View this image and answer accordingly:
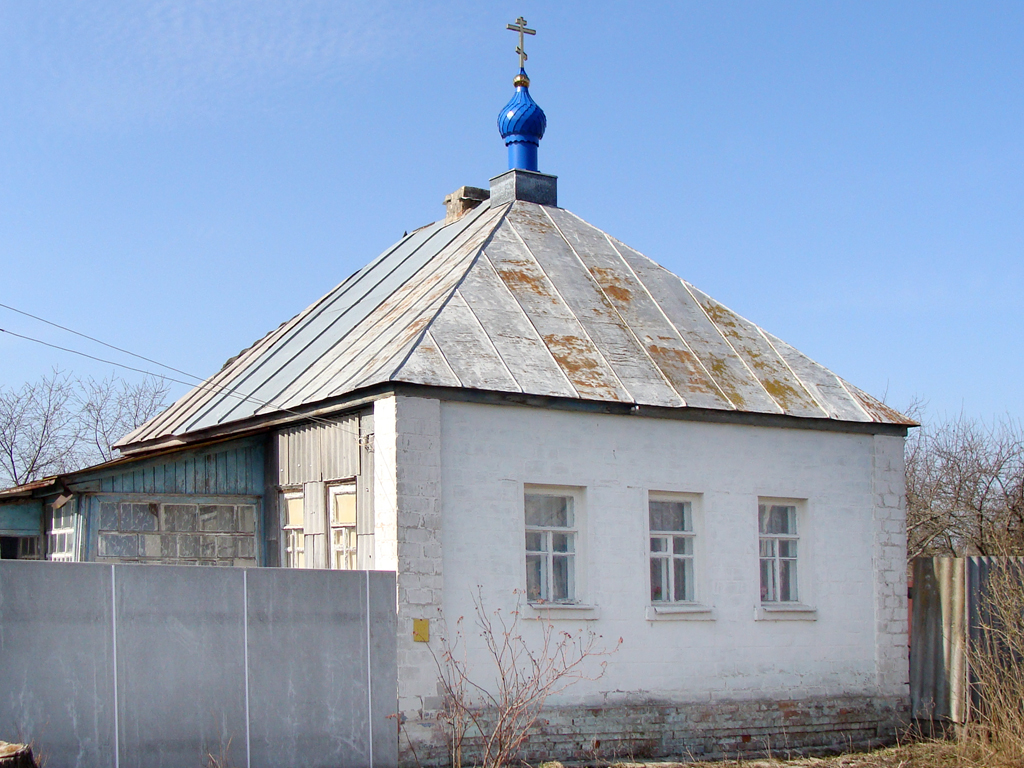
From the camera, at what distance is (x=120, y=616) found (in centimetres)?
Result: 934

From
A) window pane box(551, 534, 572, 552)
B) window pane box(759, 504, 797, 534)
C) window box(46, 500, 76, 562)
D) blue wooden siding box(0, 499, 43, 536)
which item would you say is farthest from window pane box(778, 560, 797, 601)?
blue wooden siding box(0, 499, 43, 536)

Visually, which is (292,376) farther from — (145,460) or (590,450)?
(590,450)

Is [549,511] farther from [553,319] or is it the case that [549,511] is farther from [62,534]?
[62,534]

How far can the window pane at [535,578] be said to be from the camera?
11.6 m

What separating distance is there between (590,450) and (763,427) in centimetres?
221

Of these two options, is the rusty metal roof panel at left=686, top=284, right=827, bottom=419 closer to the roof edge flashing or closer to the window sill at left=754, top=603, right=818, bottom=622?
the window sill at left=754, top=603, right=818, bottom=622

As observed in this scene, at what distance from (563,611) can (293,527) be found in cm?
308

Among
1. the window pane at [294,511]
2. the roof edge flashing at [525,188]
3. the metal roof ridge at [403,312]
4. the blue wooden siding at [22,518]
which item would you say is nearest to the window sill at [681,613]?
the metal roof ridge at [403,312]

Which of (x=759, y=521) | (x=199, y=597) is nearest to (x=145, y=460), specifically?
(x=199, y=597)

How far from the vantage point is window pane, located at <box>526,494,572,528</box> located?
11.7 meters

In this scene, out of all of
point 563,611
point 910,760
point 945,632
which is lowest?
point 910,760

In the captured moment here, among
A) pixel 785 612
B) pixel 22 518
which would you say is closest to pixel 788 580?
pixel 785 612

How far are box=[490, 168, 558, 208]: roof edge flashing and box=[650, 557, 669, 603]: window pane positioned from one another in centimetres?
519

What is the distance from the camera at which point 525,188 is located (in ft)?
50.6
